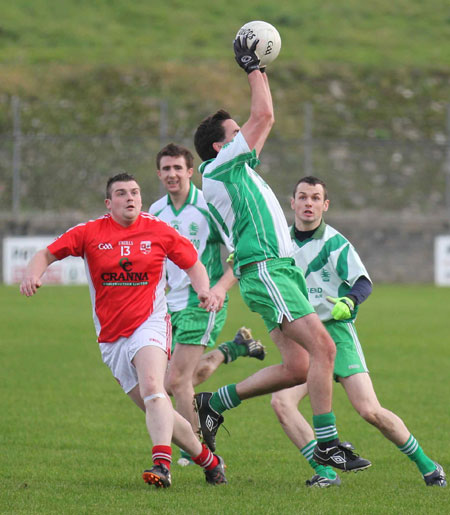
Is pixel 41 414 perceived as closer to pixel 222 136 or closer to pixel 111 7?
pixel 222 136

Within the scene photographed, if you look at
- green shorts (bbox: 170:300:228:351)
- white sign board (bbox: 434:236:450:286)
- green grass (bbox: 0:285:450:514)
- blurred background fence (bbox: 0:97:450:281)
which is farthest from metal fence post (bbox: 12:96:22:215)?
green shorts (bbox: 170:300:228:351)

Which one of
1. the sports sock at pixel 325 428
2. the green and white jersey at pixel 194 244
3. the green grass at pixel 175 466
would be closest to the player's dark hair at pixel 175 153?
the green and white jersey at pixel 194 244

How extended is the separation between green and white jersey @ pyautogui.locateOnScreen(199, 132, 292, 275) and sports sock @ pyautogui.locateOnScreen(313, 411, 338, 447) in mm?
1047

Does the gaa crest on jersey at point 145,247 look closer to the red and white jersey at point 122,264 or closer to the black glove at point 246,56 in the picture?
the red and white jersey at point 122,264

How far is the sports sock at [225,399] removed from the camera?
22.6 ft

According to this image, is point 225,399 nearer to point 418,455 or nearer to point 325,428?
point 325,428

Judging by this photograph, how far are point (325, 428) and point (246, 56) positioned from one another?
7.82ft

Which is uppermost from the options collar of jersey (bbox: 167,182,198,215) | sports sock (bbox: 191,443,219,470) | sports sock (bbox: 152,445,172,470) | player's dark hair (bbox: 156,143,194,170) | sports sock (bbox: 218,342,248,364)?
player's dark hair (bbox: 156,143,194,170)

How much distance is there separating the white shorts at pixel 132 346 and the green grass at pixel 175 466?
2.28ft

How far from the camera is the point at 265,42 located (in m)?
6.50

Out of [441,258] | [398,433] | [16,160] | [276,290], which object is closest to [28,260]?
[16,160]

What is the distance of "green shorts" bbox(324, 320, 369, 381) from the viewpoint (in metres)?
6.62

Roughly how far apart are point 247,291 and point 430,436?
2679mm

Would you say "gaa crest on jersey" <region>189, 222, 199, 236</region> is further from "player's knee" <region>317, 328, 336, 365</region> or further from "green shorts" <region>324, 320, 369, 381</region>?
"player's knee" <region>317, 328, 336, 365</region>
